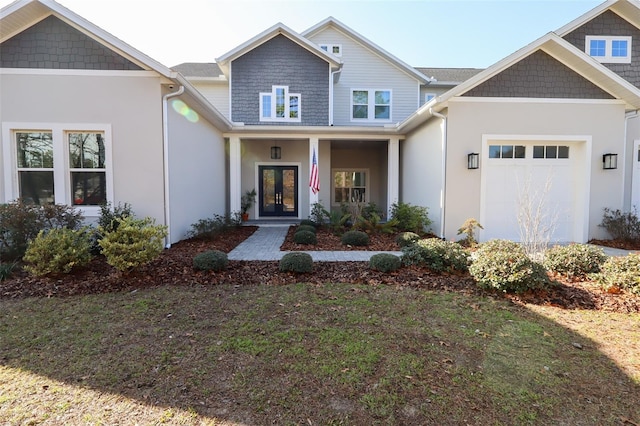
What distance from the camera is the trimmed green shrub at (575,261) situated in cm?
509

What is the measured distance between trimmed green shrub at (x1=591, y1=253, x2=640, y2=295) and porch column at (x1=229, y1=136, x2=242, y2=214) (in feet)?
32.2

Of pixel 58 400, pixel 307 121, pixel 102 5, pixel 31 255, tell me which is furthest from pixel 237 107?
pixel 58 400

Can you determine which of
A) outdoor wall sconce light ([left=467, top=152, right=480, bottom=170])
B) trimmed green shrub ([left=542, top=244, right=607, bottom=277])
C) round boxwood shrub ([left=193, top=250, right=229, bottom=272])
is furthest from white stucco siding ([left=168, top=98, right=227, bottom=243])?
trimmed green shrub ([left=542, top=244, right=607, bottom=277])

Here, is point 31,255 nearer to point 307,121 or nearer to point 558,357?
point 558,357

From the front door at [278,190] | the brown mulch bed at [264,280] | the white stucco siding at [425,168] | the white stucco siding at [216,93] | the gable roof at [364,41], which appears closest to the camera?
the brown mulch bed at [264,280]

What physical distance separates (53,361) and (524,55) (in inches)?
409

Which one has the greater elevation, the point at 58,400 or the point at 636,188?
the point at 636,188

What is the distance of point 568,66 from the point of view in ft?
26.5

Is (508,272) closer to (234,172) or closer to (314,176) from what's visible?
(314,176)

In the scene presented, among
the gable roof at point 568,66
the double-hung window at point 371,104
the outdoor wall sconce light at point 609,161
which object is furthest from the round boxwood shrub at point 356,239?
the double-hung window at point 371,104

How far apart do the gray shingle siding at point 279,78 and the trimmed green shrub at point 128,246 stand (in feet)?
27.5

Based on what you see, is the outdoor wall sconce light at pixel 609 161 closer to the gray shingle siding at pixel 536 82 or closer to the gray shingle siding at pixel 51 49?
the gray shingle siding at pixel 536 82

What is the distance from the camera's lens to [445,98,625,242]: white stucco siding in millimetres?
8031

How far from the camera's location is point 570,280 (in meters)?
4.99
